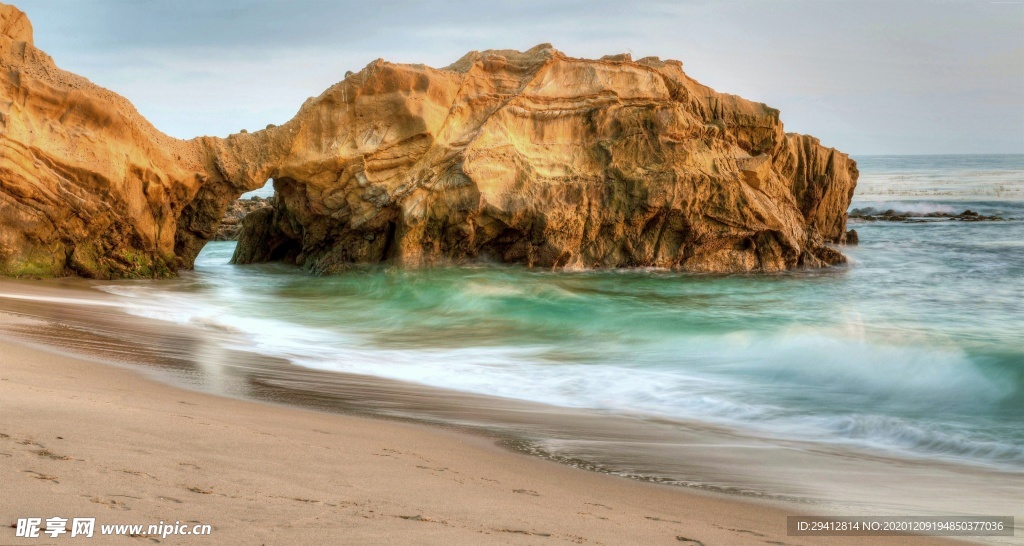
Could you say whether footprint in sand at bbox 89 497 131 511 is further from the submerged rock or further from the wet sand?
the submerged rock

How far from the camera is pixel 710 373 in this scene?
7914mm

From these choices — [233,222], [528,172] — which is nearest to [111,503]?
[528,172]

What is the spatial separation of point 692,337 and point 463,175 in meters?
5.43

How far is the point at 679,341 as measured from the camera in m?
9.38

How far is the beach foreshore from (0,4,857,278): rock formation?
888 cm

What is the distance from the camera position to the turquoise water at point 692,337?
6305mm

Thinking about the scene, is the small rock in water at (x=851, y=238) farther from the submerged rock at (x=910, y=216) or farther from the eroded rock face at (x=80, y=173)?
the eroded rock face at (x=80, y=173)

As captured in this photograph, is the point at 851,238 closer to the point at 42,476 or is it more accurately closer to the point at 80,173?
the point at 80,173

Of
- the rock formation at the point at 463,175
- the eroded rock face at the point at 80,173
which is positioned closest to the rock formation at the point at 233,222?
the rock formation at the point at 463,175

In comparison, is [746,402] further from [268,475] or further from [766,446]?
[268,475]

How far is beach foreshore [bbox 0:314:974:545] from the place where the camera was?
2.52 meters

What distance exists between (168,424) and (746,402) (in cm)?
445

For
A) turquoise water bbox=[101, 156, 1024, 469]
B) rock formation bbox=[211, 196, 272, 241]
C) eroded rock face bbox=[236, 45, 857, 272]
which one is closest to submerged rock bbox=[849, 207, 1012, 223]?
turquoise water bbox=[101, 156, 1024, 469]

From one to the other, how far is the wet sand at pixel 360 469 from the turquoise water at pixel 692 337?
98 cm
